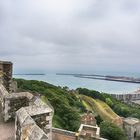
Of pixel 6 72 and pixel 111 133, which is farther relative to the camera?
pixel 111 133

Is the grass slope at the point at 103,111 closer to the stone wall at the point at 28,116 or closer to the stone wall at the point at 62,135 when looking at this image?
the stone wall at the point at 62,135

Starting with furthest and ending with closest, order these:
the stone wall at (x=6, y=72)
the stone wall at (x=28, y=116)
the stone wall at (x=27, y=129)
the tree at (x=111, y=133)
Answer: the tree at (x=111, y=133) → the stone wall at (x=6, y=72) → the stone wall at (x=28, y=116) → the stone wall at (x=27, y=129)

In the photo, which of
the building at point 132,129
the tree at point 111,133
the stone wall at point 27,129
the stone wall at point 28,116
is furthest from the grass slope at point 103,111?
the stone wall at point 27,129

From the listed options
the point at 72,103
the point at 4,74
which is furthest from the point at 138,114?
the point at 4,74

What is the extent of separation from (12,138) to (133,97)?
377ft

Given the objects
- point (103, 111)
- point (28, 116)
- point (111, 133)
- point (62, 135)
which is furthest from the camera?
point (103, 111)

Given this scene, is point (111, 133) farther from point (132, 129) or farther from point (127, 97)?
point (127, 97)

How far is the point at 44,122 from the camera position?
596cm

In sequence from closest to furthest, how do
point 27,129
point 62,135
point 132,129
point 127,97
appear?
point 27,129, point 62,135, point 132,129, point 127,97

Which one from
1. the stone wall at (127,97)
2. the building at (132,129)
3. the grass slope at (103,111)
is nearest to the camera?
the building at (132,129)

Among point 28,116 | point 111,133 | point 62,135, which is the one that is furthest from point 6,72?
point 111,133

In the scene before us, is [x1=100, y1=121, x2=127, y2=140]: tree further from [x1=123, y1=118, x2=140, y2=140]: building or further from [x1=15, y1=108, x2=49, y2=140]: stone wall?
[x1=15, y1=108, x2=49, y2=140]: stone wall

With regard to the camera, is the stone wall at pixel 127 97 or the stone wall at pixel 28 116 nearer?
the stone wall at pixel 28 116

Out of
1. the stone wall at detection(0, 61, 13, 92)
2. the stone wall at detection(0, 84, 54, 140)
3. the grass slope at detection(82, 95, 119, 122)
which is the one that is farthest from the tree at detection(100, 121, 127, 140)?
the stone wall at detection(0, 84, 54, 140)
